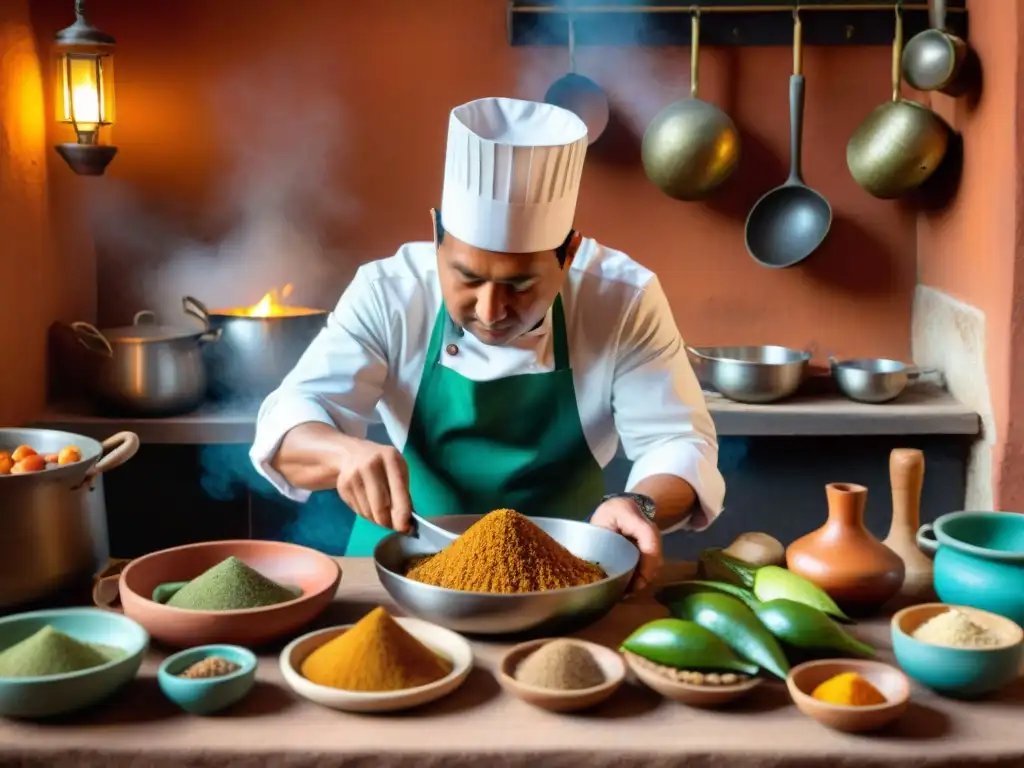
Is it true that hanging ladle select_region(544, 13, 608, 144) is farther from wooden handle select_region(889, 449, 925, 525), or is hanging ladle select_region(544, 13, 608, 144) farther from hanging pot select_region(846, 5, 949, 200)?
wooden handle select_region(889, 449, 925, 525)

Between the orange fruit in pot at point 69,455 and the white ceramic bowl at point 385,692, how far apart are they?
489 mm

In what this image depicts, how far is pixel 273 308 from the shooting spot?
129 inches

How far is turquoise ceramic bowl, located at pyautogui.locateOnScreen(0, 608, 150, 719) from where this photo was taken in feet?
4.07

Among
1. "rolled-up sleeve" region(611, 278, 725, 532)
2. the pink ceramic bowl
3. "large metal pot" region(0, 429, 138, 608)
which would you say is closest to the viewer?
the pink ceramic bowl

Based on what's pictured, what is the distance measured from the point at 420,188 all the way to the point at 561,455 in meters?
1.41

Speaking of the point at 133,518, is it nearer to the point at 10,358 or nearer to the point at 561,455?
the point at 10,358

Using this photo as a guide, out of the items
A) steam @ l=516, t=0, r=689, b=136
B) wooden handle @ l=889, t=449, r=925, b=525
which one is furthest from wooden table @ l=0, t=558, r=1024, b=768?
steam @ l=516, t=0, r=689, b=136

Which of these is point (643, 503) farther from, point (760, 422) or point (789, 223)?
point (789, 223)

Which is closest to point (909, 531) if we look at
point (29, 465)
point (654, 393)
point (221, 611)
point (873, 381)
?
point (654, 393)

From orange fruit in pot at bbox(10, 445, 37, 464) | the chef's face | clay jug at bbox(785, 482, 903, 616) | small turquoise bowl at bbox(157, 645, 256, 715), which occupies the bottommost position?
small turquoise bowl at bbox(157, 645, 256, 715)

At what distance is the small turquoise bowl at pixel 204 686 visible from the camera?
4.17 feet

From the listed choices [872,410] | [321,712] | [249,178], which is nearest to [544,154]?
[321,712]

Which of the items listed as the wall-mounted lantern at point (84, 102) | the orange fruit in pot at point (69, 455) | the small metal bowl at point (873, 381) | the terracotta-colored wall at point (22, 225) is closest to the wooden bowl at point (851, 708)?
the orange fruit in pot at point (69, 455)

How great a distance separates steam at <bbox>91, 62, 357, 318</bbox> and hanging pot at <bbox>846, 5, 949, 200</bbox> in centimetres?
148
